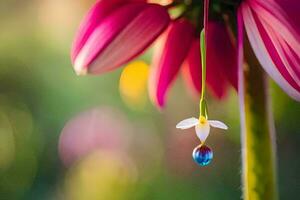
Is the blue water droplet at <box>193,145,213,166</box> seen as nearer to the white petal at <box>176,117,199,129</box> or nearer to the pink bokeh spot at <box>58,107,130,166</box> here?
the white petal at <box>176,117,199,129</box>

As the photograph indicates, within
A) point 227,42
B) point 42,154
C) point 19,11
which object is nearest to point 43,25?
point 19,11

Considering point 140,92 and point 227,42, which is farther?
point 140,92

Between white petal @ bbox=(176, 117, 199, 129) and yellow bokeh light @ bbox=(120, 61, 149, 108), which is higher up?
yellow bokeh light @ bbox=(120, 61, 149, 108)

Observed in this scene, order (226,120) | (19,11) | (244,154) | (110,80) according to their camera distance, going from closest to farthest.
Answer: (244,154) → (226,120) → (110,80) → (19,11)

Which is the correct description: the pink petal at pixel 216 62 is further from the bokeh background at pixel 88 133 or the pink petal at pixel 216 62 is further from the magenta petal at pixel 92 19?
the bokeh background at pixel 88 133

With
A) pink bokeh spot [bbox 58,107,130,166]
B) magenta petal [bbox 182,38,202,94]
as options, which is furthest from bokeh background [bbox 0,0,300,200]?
magenta petal [bbox 182,38,202,94]

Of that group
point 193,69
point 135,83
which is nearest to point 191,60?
point 193,69

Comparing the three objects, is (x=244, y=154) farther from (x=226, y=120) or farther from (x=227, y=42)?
(x=226, y=120)

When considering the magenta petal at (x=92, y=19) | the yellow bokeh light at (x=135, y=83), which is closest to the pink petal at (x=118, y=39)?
the magenta petal at (x=92, y=19)
